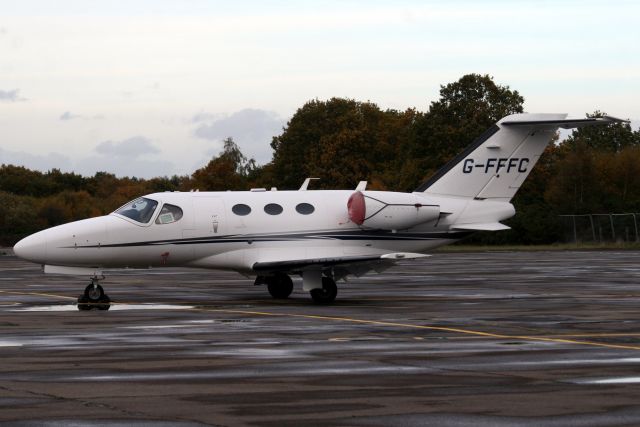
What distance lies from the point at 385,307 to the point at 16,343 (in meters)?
10.7

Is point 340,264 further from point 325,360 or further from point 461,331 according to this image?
point 325,360

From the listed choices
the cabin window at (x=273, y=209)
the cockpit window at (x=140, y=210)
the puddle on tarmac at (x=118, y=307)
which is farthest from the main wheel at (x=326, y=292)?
the cockpit window at (x=140, y=210)

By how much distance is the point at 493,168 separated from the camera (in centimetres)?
3061

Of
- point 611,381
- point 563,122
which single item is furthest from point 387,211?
point 611,381

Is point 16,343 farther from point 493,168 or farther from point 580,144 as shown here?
point 580,144

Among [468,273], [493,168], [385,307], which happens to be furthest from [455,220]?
[468,273]

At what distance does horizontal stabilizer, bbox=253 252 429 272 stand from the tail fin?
3317 millimetres

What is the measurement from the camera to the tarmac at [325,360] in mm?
11461

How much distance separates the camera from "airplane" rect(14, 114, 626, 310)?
27750 millimetres

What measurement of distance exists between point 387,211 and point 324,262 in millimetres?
2446

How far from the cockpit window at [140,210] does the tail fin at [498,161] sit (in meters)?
6.98

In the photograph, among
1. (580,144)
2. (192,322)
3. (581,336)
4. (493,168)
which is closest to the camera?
(581,336)

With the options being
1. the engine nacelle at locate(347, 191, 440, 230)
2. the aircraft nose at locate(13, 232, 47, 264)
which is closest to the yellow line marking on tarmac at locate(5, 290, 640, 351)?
the aircraft nose at locate(13, 232, 47, 264)

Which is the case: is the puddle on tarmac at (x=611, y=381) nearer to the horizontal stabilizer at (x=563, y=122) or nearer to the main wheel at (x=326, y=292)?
the main wheel at (x=326, y=292)
